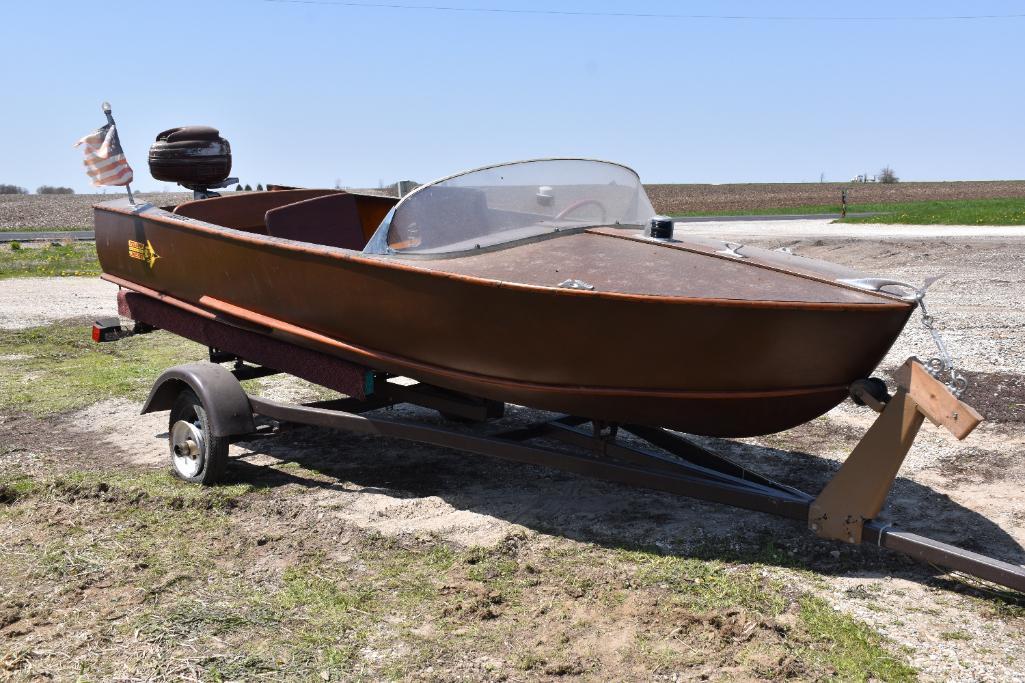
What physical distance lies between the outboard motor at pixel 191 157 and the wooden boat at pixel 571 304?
5.47 feet

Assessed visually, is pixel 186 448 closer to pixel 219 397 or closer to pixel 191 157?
pixel 219 397

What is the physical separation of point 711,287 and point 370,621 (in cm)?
178

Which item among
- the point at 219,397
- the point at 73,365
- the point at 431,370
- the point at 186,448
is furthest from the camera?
the point at 73,365

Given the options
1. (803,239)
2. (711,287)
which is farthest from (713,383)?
(803,239)

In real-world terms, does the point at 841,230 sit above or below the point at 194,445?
above

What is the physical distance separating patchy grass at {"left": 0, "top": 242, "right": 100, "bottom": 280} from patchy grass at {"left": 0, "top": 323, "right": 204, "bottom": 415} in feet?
19.6

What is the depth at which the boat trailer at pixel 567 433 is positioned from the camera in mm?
3336

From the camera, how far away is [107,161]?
19.6ft

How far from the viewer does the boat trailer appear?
334 cm

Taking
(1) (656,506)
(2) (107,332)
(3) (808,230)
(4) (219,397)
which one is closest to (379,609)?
(1) (656,506)

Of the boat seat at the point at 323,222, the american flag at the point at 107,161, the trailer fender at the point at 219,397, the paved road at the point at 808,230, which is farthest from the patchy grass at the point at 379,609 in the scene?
the paved road at the point at 808,230

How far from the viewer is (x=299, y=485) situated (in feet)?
15.8

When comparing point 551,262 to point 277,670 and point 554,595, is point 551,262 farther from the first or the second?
point 277,670

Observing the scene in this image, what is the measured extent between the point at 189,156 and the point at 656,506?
14.1ft
